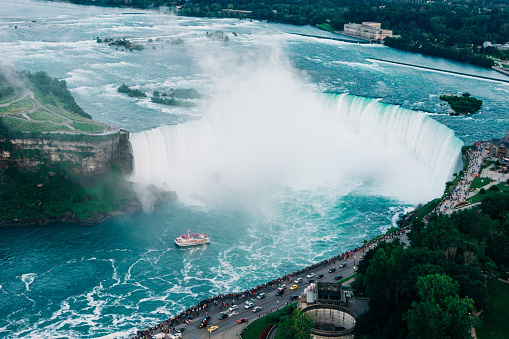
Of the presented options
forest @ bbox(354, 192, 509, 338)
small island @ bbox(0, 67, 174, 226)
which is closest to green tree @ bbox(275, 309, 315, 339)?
forest @ bbox(354, 192, 509, 338)

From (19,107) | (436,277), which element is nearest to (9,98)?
(19,107)

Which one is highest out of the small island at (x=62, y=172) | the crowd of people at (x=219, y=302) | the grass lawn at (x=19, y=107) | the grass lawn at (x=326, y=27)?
the grass lawn at (x=326, y=27)

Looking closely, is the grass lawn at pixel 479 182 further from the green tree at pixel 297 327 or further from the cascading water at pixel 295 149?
the green tree at pixel 297 327

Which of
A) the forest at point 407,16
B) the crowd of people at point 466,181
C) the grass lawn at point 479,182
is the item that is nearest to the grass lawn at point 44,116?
the crowd of people at point 466,181

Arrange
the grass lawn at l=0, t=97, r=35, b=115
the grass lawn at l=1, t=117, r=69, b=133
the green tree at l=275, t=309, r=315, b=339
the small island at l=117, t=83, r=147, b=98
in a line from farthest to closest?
the small island at l=117, t=83, r=147, b=98
the grass lawn at l=0, t=97, r=35, b=115
the grass lawn at l=1, t=117, r=69, b=133
the green tree at l=275, t=309, r=315, b=339

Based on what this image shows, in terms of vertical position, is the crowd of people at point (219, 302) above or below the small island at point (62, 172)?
below

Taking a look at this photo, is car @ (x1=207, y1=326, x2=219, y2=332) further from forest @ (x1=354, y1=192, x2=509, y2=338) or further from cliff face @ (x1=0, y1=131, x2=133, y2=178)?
cliff face @ (x1=0, y1=131, x2=133, y2=178)

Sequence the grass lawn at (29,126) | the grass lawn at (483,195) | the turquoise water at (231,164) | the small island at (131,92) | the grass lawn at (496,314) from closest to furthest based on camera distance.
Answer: the grass lawn at (496,314) < the turquoise water at (231,164) < the grass lawn at (483,195) < the grass lawn at (29,126) < the small island at (131,92)
